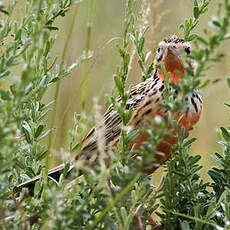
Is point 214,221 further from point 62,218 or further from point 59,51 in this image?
point 59,51

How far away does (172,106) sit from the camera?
1.60m

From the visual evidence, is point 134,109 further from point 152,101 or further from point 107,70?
point 107,70

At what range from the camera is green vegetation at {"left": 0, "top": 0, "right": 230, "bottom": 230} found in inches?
60.5

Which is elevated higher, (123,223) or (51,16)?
(51,16)

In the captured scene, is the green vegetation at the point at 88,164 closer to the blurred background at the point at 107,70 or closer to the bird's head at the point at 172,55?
the bird's head at the point at 172,55

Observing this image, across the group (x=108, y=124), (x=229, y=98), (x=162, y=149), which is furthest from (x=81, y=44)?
(x=162, y=149)

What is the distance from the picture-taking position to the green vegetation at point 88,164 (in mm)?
1537

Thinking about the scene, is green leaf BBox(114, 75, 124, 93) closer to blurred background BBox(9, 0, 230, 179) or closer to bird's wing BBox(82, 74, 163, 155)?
bird's wing BBox(82, 74, 163, 155)

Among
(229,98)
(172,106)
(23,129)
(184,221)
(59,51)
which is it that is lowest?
(229,98)

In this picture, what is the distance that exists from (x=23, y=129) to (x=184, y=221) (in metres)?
0.66

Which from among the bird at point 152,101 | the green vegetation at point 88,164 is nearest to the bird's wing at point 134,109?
the bird at point 152,101

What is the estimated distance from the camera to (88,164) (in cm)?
207

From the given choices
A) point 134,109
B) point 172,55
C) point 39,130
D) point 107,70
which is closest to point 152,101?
point 134,109

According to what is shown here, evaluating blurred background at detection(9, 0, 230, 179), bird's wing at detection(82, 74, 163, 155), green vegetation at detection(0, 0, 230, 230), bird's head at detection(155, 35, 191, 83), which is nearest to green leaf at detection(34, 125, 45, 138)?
green vegetation at detection(0, 0, 230, 230)
